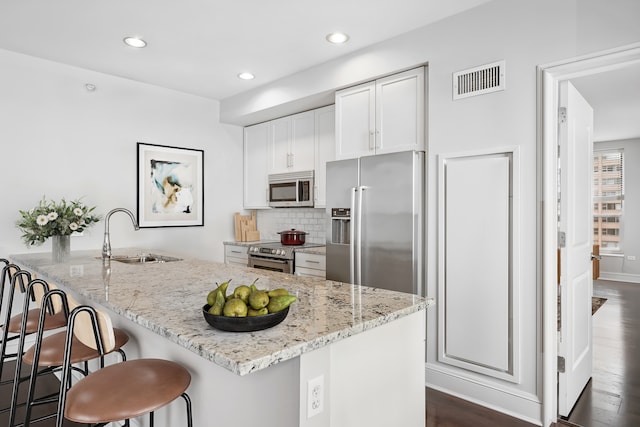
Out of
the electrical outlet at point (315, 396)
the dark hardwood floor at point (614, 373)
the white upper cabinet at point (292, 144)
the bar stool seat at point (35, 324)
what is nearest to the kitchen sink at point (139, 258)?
the bar stool seat at point (35, 324)

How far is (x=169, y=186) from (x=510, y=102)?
353cm

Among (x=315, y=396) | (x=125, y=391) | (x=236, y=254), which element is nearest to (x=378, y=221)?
(x=315, y=396)

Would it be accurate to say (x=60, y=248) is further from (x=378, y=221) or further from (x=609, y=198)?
(x=609, y=198)

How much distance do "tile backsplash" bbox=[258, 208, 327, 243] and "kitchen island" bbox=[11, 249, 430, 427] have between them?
2567mm

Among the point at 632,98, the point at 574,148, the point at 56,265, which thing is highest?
the point at 632,98

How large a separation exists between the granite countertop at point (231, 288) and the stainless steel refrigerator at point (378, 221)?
43.9 inches

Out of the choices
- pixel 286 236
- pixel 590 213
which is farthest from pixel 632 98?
pixel 286 236

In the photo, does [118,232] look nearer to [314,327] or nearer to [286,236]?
[286,236]

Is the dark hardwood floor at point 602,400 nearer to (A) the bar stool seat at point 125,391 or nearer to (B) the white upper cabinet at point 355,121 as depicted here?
(A) the bar stool seat at point 125,391

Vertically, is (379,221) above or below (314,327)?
above

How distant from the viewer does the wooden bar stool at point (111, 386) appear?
A: 127 centimetres

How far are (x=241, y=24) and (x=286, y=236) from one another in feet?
7.55

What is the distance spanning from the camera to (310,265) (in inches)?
151

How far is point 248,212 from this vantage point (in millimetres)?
5254
